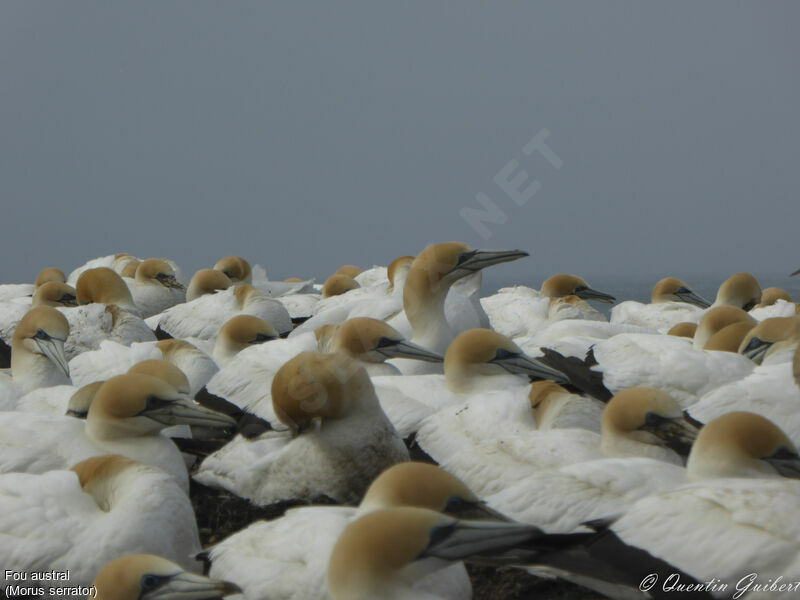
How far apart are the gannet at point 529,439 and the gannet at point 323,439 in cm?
32

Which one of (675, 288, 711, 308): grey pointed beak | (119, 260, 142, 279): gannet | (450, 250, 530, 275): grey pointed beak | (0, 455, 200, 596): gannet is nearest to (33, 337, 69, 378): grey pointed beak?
(0, 455, 200, 596): gannet

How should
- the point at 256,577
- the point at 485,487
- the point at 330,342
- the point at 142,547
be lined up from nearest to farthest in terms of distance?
the point at 256,577, the point at 142,547, the point at 485,487, the point at 330,342

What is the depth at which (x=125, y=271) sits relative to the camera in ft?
42.2

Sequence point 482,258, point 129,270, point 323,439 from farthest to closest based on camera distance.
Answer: point 129,270, point 482,258, point 323,439

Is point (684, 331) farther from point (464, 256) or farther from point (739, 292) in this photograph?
point (739, 292)

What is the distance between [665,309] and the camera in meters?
10.7

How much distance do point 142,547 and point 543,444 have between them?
68.8 inches

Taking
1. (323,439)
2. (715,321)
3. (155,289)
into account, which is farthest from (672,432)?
(155,289)

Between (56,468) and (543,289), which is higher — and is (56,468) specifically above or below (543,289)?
above

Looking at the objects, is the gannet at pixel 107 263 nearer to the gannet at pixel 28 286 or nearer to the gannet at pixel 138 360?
the gannet at pixel 28 286

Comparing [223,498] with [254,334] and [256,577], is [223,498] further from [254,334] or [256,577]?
[254,334]

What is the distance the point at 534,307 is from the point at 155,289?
4.19m

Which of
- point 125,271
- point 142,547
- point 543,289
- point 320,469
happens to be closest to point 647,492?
point 320,469

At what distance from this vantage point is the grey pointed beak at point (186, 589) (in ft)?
10.7
